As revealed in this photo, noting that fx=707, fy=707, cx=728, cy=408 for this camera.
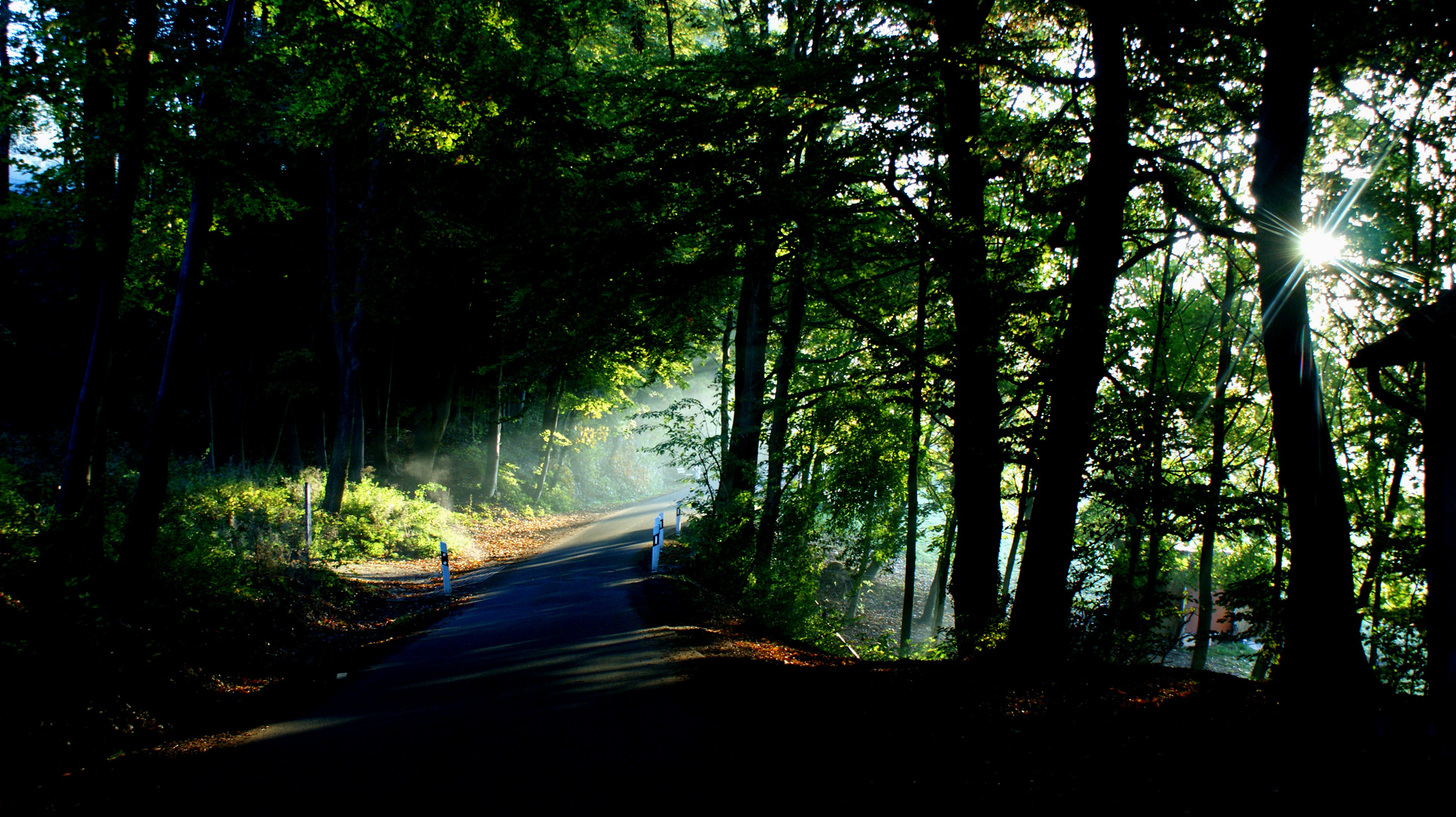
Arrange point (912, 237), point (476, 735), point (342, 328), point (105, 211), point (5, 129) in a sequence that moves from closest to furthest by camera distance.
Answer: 1. point (476, 735)
2. point (105, 211)
3. point (912, 237)
4. point (5, 129)
5. point (342, 328)

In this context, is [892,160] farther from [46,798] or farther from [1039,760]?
[46,798]

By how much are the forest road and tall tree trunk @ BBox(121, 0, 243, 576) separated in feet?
10.7

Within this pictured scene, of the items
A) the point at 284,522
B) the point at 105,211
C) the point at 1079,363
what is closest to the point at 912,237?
the point at 1079,363

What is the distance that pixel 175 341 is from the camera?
8.63 meters

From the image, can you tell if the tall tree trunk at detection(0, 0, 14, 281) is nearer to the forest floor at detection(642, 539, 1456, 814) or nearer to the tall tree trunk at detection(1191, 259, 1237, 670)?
the forest floor at detection(642, 539, 1456, 814)

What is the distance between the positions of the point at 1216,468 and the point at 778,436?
26.1 ft

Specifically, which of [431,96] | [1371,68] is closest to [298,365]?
[431,96]

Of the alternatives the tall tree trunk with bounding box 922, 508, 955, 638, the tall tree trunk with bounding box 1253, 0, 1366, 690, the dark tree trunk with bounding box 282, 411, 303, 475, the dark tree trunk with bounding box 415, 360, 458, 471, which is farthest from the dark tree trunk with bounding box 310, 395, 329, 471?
the tall tree trunk with bounding box 1253, 0, 1366, 690

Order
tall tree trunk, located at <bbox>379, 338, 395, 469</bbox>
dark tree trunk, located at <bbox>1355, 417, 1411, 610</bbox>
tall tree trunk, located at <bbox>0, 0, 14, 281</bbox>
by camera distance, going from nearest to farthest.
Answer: tall tree trunk, located at <bbox>0, 0, 14, 281</bbox>
dark tree trunk, located at <bbox>1355, 417, 1411, 610</bbox>
tall tree trunk, located at <bbox>379, 338, 395, 469</bbox>

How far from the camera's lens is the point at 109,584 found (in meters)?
7.47

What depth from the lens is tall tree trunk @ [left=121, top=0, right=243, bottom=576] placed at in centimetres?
834

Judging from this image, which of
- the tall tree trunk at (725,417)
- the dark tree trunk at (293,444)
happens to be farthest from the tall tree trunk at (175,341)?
the dark tree trunk at (293,444)

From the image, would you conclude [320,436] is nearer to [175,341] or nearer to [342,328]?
[342,328]

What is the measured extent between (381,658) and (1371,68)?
1393 cm
